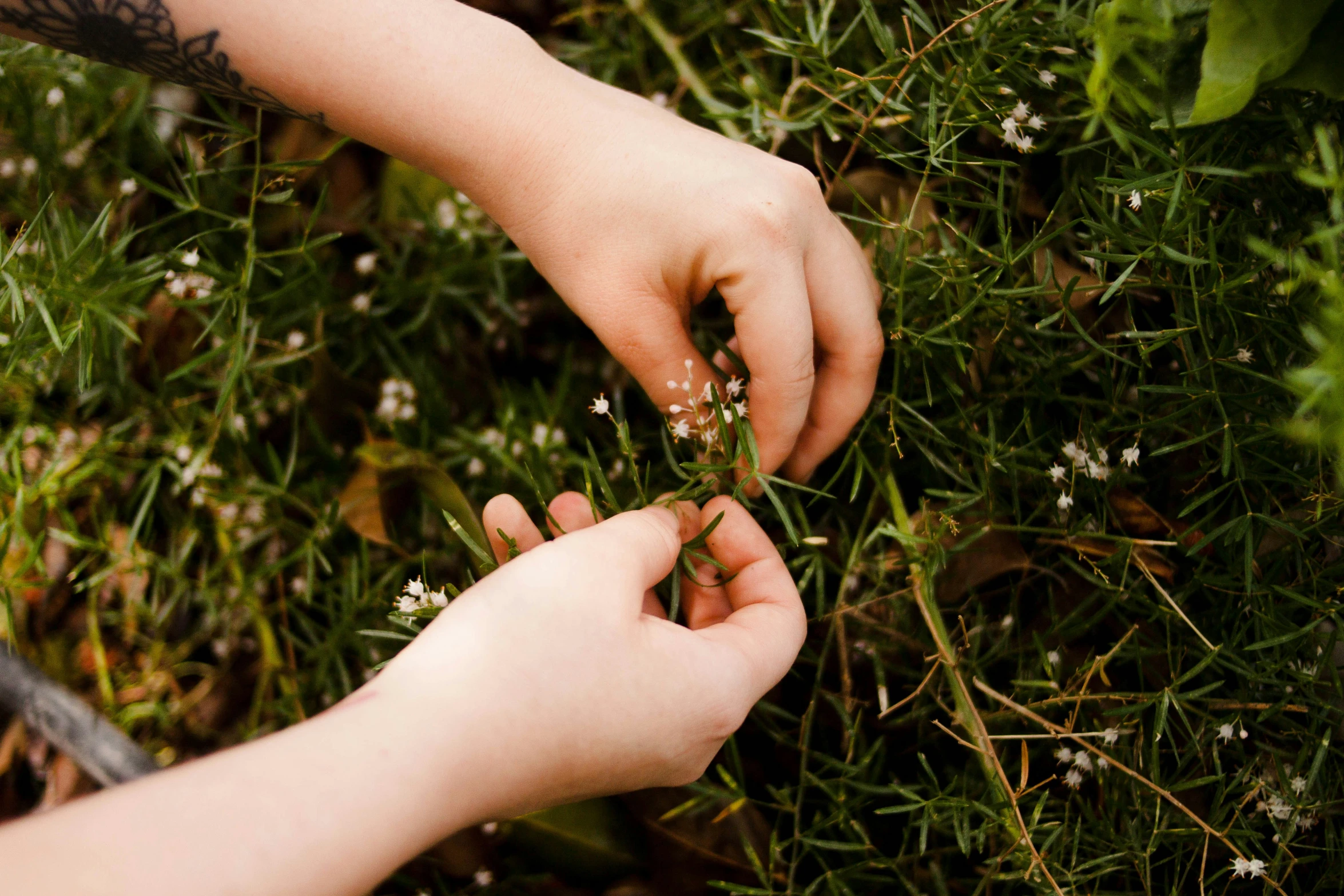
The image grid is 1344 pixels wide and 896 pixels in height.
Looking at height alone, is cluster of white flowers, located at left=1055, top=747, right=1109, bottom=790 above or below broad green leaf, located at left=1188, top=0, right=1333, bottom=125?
below

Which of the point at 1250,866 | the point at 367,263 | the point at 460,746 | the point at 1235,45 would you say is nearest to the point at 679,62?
the point at 367,263

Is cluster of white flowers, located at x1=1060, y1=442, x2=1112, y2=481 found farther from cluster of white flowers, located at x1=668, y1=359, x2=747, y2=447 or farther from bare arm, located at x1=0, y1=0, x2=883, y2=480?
cluster of white flowers, located at x1=668, y1=359, x2=747, y2=447

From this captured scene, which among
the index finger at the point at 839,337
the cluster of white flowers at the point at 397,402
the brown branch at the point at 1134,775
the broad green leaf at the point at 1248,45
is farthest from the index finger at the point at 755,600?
the broad green leaf at the point at 1248,45

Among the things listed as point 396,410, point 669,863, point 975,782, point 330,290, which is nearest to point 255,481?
point 396,410

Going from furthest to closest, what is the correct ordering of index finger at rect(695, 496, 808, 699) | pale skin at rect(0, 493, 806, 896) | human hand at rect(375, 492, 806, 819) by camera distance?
index finger at rect(695, 496, 808, 699), human hand at rect(375, 492, 806, 819), pale skin at rect(0, 493, 806, 896)

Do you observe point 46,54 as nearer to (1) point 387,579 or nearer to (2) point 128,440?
(2) point 128,440

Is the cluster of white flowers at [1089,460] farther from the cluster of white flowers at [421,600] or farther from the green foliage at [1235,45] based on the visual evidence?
the cluster of white flowers at [421,600]

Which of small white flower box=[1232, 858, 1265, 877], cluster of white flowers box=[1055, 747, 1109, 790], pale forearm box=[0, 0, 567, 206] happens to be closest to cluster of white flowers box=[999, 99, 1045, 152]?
pale forearm box=[0, 0, 567, 206]
